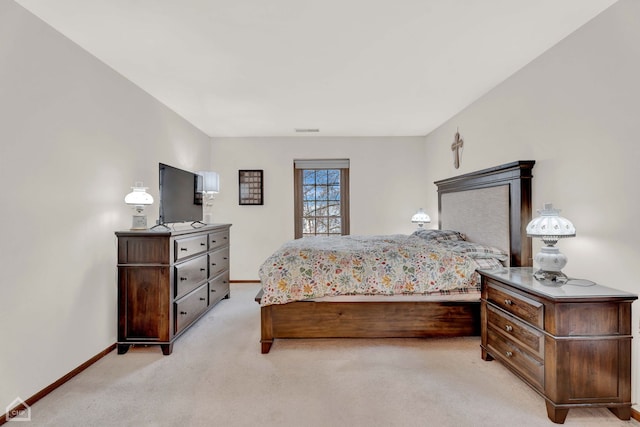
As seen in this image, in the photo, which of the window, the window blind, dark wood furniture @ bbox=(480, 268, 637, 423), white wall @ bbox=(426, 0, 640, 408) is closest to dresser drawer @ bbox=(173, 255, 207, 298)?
the window

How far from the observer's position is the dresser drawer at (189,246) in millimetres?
2732

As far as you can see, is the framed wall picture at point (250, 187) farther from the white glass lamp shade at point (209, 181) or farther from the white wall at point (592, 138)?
the white wall at point (592, 138)

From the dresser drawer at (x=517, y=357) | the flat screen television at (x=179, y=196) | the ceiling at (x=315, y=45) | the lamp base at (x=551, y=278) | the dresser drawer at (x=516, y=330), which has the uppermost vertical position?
A: the ceiling at (x=315, y=45)

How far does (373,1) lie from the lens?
1833 millimetres

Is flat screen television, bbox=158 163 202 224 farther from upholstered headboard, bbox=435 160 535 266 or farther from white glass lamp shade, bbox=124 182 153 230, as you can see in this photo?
upholstered headboard, bbox=435 160 535 266

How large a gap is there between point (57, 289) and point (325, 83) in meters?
2.79

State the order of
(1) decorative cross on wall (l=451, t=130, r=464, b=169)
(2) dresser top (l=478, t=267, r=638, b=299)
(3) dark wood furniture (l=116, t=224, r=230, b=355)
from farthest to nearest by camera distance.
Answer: (1) decorative cross on wall (l=451, t=130, r=464, b=169)
(3) dark wood furniture (l=116, t=224, r=230, b=355)
(2) dresser top (l=478, t=267, r=638, b=299)

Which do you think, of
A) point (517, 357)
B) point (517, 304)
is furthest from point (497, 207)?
point (517, 357)

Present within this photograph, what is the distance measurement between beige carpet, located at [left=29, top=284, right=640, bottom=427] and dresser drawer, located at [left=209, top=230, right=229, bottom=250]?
1.18 m

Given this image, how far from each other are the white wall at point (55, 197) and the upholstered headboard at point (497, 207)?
358 cm

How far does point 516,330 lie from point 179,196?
340cm

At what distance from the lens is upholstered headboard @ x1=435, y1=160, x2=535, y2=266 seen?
261 centimetres

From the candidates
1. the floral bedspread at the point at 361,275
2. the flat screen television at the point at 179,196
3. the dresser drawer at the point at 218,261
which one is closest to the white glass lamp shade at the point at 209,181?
the flat screen television at the point at 179,196

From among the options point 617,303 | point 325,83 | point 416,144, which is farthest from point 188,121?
point 617,303
